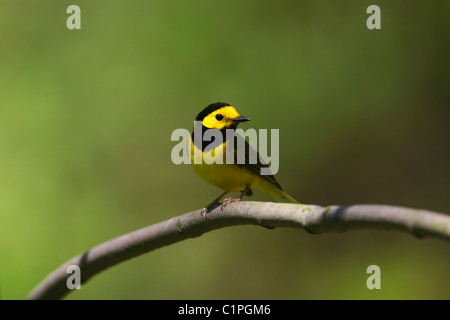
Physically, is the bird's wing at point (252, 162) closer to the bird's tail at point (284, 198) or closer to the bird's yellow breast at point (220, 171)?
the bird's yellow breast at point (220, 171)

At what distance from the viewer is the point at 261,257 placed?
619 cm

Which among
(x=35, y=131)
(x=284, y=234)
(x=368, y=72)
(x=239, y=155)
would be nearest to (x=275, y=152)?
(x=284, y=234)

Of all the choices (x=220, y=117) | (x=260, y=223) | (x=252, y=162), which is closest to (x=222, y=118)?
(x=220, y=117)

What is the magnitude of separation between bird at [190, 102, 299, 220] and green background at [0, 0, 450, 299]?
6.18ft

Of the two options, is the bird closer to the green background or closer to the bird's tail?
the bird's tail

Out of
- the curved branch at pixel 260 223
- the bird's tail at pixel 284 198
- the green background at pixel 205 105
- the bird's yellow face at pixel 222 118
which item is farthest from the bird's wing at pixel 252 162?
the green background at pixel 205 105

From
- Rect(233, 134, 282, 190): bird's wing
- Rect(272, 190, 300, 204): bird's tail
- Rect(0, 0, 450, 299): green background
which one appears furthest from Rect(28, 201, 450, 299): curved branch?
Rect(0, 0, 450, 299): green background

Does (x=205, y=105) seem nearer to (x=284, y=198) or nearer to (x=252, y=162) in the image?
(x=284, y=198)

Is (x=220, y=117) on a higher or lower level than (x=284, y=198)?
higher

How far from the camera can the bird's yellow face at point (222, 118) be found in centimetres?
385

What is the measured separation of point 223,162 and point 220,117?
38 cm

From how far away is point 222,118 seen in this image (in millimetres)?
3873

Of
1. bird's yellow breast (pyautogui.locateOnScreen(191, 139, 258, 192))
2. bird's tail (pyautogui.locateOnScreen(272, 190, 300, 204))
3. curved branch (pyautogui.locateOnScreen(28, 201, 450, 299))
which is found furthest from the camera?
bird's tail (pyautogui.locateOnScreen(272, 190, 300, 204))

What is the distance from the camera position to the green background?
5.98 metres
